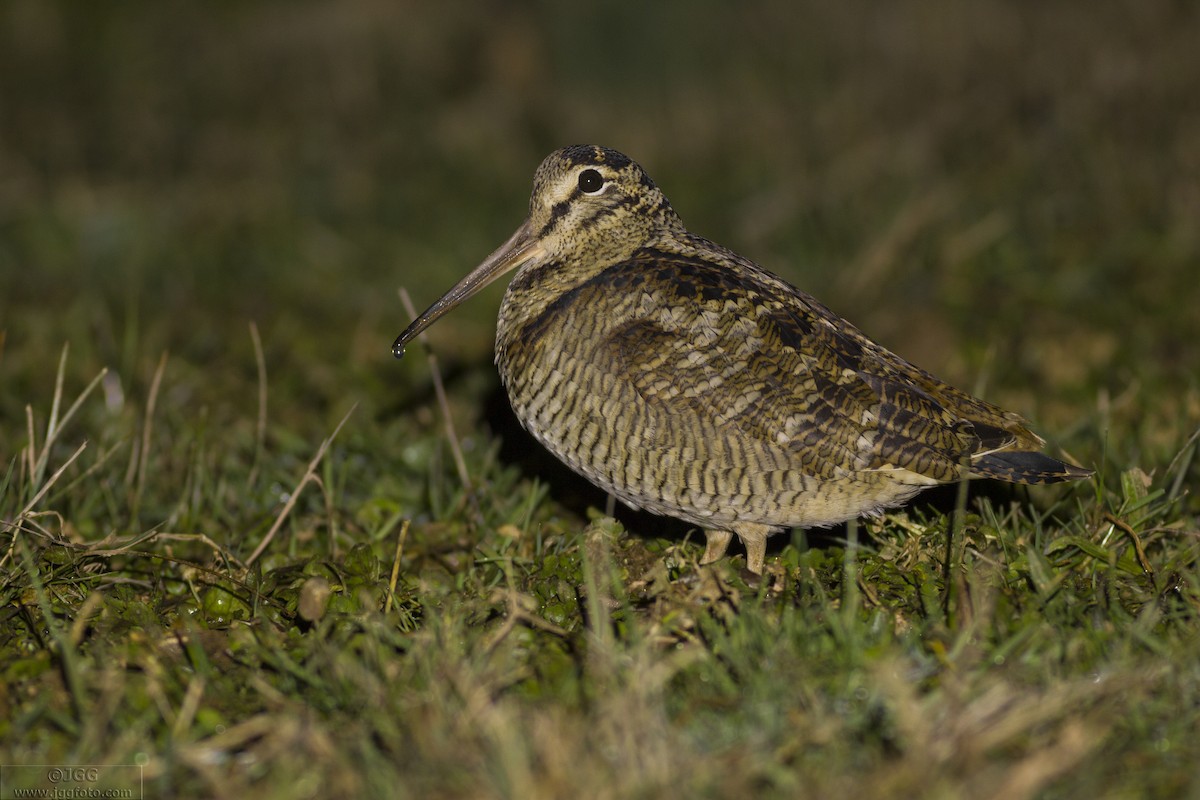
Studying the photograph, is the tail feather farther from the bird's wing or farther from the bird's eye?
the bird's eye

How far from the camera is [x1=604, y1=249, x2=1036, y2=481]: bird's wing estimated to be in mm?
3723

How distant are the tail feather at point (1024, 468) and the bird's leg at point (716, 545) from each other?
86cm

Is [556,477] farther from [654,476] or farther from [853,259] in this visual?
[853,259]

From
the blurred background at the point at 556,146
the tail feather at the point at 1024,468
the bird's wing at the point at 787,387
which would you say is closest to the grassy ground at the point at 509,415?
the blurred background at the point at 556,146

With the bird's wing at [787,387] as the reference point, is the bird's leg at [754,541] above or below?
below

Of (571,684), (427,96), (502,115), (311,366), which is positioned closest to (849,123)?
(502,115)

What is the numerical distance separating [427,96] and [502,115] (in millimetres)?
1125

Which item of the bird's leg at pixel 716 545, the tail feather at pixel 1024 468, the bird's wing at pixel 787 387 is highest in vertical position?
the bird's wing at pixel 787 387

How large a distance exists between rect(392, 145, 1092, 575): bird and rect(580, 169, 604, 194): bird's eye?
320 mm

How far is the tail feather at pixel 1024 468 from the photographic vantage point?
145 inches

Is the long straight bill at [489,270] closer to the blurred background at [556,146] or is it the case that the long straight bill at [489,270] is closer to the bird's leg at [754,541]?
the bird's leg at [754,541]

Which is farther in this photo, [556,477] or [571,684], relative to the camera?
[556,477]

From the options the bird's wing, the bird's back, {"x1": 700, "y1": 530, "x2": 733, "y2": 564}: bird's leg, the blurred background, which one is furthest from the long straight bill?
the blurred background

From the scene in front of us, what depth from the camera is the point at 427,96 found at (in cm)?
1120
